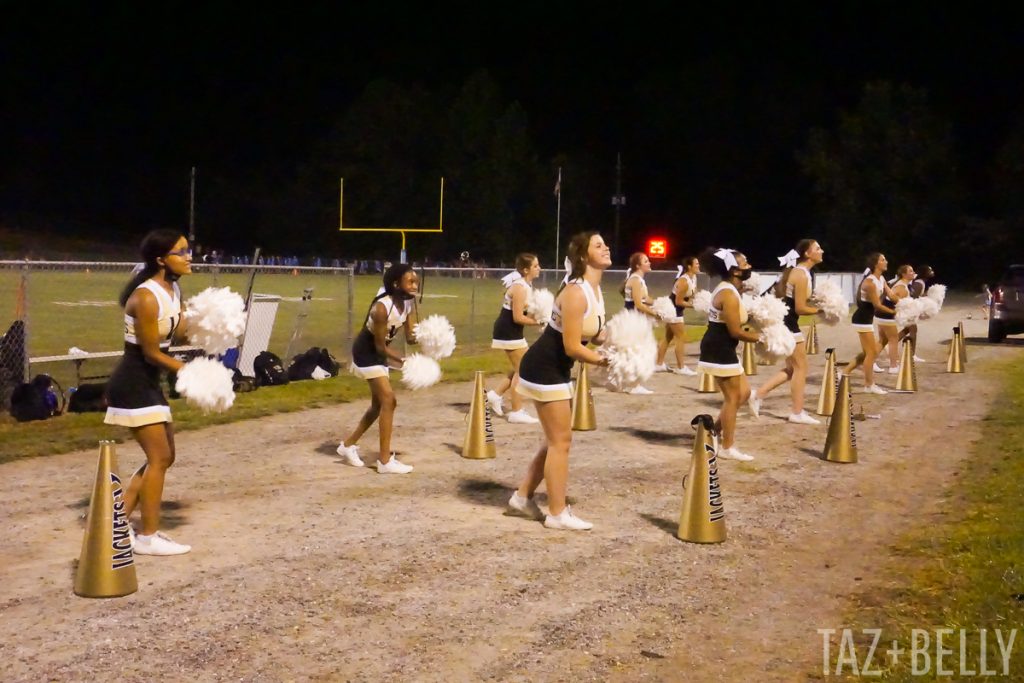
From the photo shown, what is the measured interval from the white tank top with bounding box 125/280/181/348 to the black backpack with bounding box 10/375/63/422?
5576 millimetres

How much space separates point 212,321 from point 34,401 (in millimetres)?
5524

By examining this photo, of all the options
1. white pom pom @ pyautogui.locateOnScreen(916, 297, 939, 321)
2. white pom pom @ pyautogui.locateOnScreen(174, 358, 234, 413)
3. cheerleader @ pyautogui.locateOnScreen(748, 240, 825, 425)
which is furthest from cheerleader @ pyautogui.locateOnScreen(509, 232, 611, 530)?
white pom pom @ pyautogui.locateOnScreen(916, 297, 939, 321)

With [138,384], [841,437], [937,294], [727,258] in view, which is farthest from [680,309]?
[138,384]

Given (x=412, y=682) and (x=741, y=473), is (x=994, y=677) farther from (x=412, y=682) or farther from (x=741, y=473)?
(x=741, y=473)

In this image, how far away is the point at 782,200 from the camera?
74062 mm

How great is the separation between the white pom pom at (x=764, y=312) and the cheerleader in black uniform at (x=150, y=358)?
528cm

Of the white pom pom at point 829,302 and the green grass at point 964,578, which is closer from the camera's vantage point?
the green grass at point 964,578

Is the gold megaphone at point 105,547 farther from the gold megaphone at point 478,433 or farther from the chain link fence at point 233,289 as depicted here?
the chain link fence at point 233,289

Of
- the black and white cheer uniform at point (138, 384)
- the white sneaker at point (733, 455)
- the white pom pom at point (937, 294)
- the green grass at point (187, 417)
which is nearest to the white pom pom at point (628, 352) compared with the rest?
the black and white cheer uniform at point (138, 384)

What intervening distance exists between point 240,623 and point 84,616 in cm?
76

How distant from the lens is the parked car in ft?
72.7

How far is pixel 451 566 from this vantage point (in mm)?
6070

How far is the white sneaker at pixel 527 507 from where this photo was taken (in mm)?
7180

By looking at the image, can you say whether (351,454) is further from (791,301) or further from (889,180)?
(889,180)
